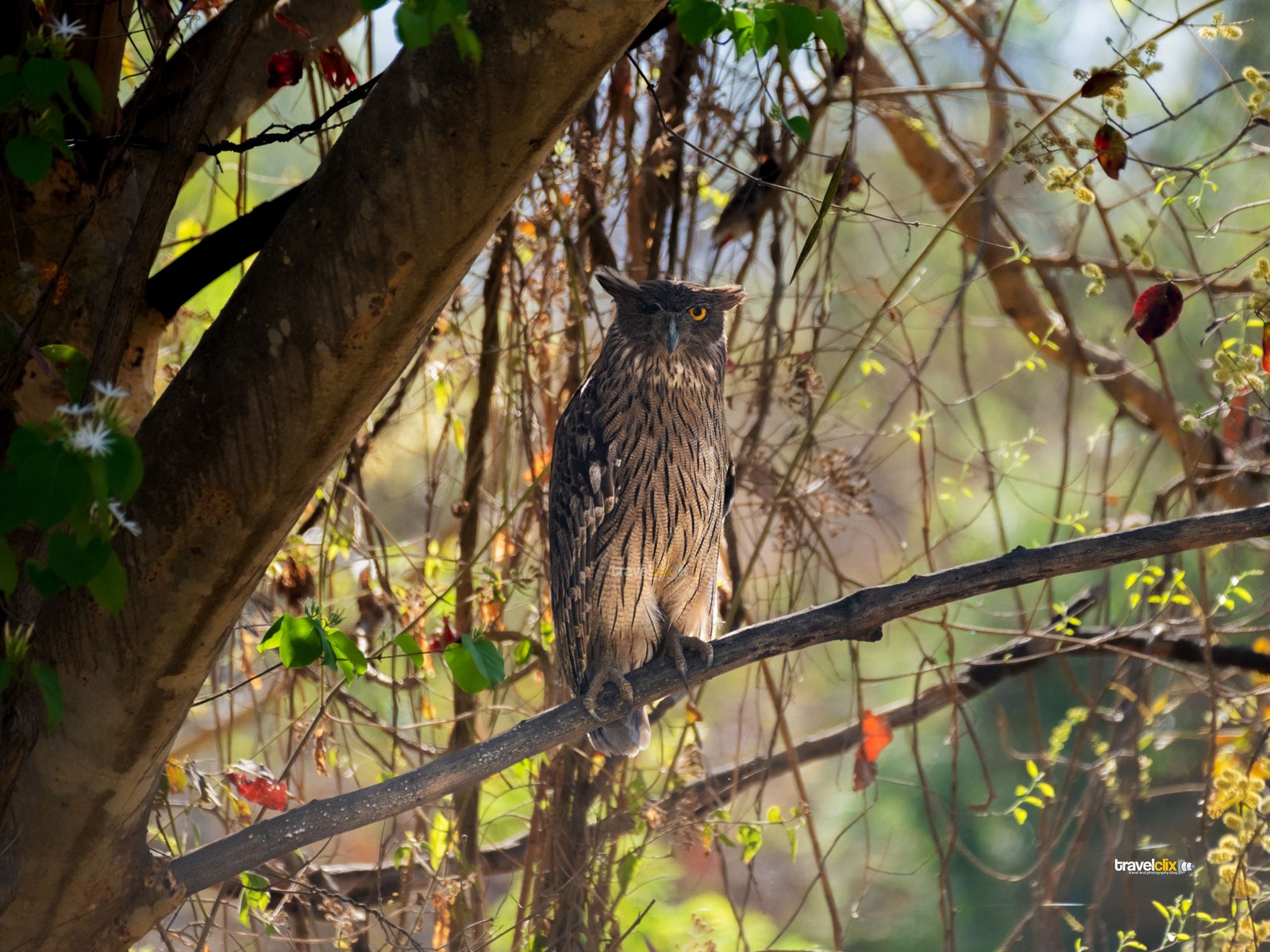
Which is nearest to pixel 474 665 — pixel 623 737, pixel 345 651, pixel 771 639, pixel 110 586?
pixel 345 651

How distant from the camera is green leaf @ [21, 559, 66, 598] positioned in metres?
0.89

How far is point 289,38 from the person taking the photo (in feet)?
5.81

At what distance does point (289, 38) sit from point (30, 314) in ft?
2.12

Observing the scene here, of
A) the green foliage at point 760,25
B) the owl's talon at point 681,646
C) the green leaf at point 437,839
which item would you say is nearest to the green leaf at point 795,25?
the green foliage at point 760,25

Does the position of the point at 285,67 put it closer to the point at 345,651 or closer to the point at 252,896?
the point at 345,651

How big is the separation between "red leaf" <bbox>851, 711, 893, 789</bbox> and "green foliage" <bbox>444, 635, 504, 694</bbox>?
1026 millimetres

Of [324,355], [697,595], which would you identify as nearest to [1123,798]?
[697,595]

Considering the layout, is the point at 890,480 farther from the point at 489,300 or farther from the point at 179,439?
the point at 179,439

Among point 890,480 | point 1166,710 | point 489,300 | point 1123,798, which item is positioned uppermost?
point 890,480

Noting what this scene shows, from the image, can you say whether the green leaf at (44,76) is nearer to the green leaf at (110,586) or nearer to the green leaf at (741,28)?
the green leaf at (110,586)

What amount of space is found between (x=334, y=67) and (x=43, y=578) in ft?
3.62

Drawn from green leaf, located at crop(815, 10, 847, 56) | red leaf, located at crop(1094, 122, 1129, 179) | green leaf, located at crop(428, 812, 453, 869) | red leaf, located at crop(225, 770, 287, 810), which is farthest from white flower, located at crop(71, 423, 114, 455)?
green leaf, located at crop(428, 812, 453, 869)

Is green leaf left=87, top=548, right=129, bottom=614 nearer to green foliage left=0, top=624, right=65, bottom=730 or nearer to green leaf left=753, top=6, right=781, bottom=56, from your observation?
green foliage left=0, top=624, right=65, bottom=730

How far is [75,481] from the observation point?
789 millimetres
